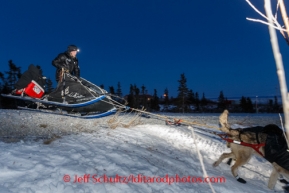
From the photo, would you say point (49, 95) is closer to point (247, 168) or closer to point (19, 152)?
point (19, 152)

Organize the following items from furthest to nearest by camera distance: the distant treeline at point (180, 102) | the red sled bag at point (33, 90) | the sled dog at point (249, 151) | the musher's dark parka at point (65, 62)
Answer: the distant treeline at point (180, 102) < the musher's dark parka at point (65, 62) < the red sled bag at point (33, 90) < the sled dog at point (249, 151)

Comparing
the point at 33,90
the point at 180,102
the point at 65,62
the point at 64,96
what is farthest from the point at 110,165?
the point at 180,102

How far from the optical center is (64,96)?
6.11 meters

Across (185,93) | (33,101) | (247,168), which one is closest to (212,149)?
(247,168)

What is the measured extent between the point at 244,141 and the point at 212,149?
1983mm

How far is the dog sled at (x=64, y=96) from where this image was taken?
5.88 meters

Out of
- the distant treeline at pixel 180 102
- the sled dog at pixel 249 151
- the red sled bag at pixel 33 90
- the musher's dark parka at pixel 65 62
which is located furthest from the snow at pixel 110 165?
the distant treeline at pixel 180 102

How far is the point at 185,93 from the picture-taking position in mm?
32594

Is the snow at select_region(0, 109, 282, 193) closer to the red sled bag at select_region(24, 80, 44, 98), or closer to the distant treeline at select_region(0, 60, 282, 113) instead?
the red sled bag at select_region(24, 80, 44, 98)

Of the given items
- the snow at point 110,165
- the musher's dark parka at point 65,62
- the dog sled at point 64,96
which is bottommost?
the snow at point 110,165

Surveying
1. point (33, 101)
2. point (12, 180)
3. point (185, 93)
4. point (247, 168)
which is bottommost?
point (247, 168)

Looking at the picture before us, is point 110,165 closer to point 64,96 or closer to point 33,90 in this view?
point 64,96

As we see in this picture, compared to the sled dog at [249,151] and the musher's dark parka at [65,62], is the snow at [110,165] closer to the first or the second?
the sled dog at [249,151]

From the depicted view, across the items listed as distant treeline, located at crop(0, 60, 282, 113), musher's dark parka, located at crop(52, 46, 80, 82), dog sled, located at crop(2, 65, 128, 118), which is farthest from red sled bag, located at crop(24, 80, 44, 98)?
distant treeline, located at crop(0, 60, 282, 113)
